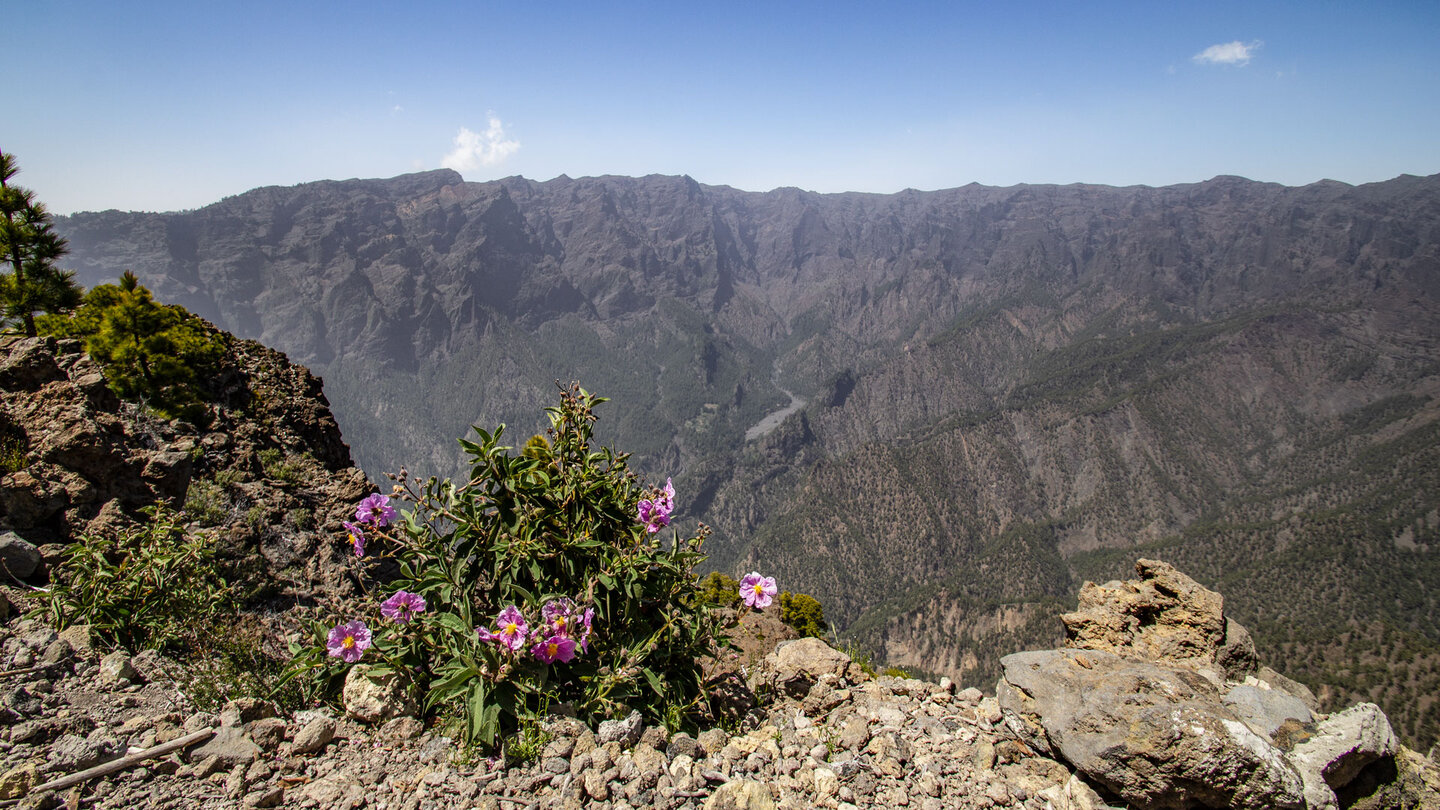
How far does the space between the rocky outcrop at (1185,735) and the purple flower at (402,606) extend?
5344 mm

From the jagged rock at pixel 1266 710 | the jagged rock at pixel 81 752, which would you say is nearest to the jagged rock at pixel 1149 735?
the jagged rock at pixel 1266 710

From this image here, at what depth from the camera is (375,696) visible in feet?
15.4

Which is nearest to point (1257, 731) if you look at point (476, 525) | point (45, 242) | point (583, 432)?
point (583, 432)

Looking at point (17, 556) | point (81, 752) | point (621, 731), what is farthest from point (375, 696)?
point (17, 556)

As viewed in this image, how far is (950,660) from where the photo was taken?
3686 inches

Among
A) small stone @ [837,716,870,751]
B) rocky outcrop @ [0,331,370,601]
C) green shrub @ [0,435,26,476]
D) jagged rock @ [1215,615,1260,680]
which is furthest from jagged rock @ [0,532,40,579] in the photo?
jagged rock @ [1215,615,1260,680]

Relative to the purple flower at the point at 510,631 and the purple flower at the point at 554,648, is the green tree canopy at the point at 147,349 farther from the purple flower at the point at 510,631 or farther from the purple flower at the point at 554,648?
the purple flower at the point at 554,648

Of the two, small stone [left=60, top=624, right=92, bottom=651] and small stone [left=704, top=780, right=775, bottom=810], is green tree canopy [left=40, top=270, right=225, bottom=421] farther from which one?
small stone [left=704, top=780, right=775, bottom=810]

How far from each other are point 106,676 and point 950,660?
106019 millimetres

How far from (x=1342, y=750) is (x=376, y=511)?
800 centimetres

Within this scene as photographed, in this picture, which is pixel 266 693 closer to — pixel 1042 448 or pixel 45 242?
pixel 45 242

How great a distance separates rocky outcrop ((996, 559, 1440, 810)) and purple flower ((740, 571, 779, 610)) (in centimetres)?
252

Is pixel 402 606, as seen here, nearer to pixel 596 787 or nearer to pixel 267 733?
pixel 267 733

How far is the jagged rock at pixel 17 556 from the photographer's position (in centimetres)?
534
